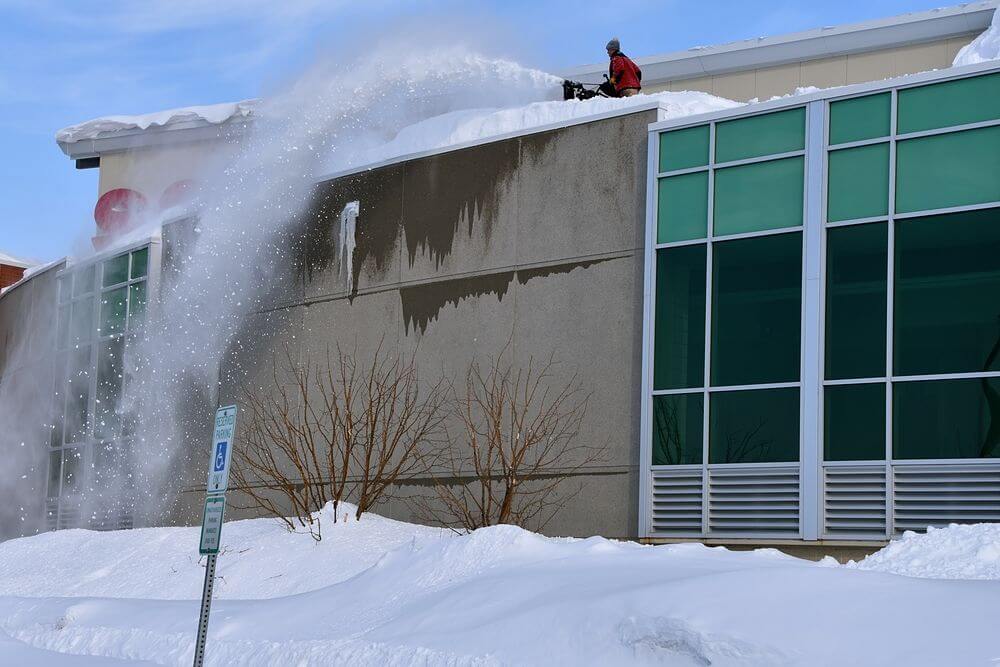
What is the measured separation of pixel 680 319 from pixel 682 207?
51.3 inches

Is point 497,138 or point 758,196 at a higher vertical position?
point 497,138

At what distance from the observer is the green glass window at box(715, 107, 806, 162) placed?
15484 millimetres

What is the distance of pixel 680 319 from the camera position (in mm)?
16125

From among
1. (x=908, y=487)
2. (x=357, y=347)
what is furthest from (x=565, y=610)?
(x=357, y=347)

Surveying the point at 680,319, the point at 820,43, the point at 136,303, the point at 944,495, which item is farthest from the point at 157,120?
the point at 944,495

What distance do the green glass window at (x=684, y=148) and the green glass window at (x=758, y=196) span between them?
34 centimetres

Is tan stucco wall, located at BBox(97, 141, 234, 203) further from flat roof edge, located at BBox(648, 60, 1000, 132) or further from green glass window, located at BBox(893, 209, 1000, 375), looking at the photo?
green glass window, located at BBox(893, 209, 1000, 375)

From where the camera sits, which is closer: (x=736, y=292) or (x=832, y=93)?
(x=832, y=93)

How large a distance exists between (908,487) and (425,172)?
8239 mm

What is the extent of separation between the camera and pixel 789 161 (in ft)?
50.8

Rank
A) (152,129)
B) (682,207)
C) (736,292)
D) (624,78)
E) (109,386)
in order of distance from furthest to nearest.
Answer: (152,129), (109,386), (624,78), (682,207), (736,292)

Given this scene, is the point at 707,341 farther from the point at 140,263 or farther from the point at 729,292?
the point at 140,263

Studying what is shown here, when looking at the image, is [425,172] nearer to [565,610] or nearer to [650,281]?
[650,281]

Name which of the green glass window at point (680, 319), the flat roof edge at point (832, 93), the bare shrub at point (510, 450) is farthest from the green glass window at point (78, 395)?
the flat roof edge at point (832, 93)
